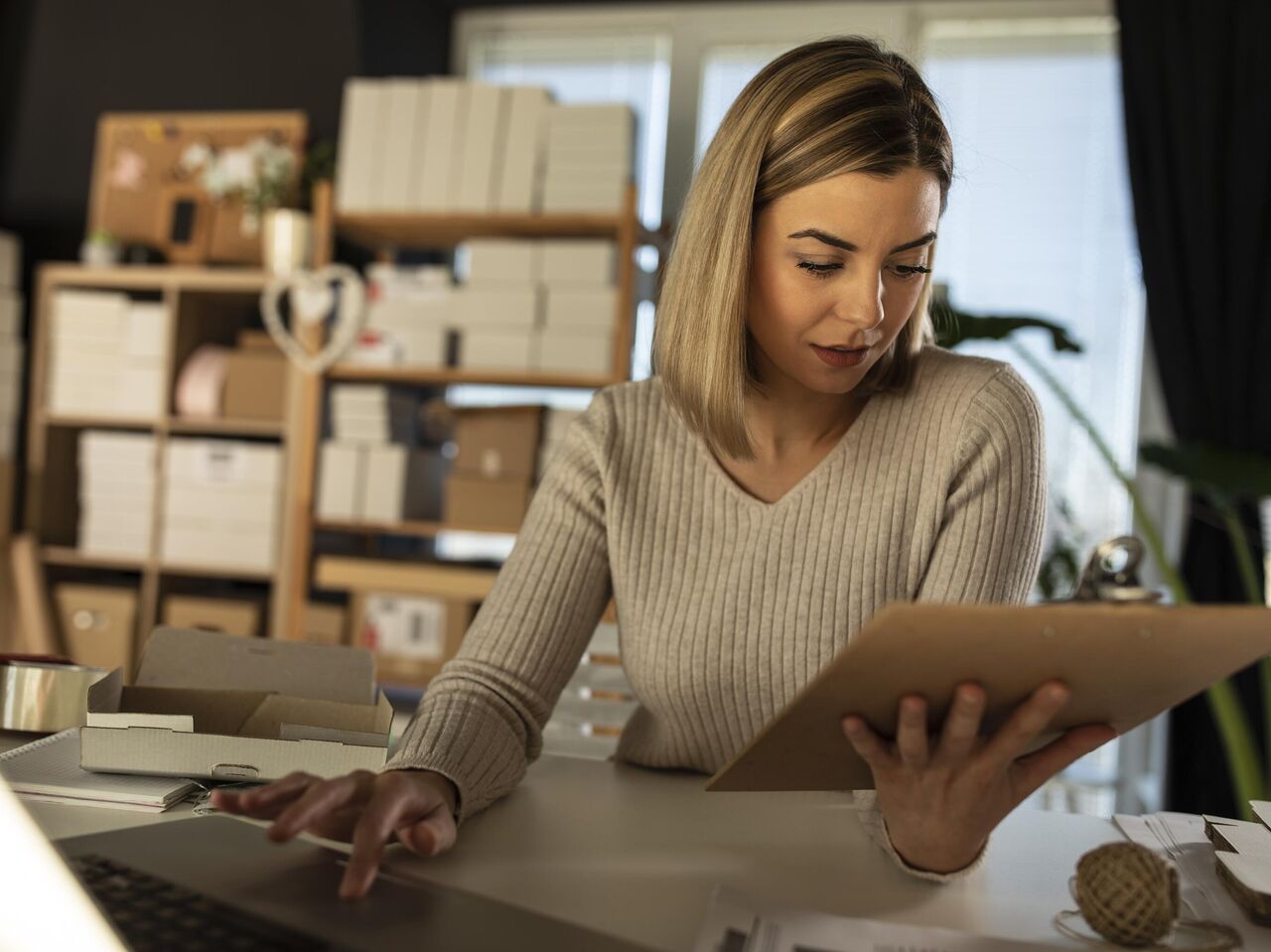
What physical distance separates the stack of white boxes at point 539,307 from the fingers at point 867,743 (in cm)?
256

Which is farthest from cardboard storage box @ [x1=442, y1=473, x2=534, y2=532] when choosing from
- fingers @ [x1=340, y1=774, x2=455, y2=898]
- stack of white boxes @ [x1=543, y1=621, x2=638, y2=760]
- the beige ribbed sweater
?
fingers @ [x1=340, y1=774, x2=455, y2=898]

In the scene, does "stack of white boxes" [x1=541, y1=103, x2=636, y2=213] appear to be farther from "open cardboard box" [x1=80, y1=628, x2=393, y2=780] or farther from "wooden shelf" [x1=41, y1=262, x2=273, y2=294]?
"open cardboard box" [x1=80, y1=628, x2=393, y2=780]

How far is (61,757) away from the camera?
1.03 meters

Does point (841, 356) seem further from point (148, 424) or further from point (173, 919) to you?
point (148, 424)

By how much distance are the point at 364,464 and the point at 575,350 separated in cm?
69

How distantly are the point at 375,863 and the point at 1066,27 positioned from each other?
3632 millimetres

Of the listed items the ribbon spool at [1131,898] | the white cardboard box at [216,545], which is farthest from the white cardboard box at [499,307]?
the ribbon spool at [1131,898]

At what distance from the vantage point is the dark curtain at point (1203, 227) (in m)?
3.30

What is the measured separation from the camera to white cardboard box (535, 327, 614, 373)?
3.33 metres

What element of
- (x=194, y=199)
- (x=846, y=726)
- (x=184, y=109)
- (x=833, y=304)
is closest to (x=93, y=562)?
(x=194, y=199)

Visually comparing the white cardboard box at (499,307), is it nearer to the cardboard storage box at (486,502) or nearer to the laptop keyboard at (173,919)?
the cardboard storage box at (486,502)

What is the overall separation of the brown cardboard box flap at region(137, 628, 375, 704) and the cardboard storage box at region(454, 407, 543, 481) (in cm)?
220

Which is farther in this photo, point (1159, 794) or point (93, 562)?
point (93, 562)

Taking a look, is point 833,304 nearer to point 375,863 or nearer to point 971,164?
point 971,164
